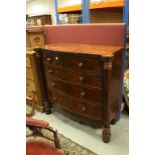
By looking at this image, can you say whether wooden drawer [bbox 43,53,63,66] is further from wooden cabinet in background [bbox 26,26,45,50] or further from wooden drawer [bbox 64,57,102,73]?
wooden cabinet in background [bbox 26,26,45,50]

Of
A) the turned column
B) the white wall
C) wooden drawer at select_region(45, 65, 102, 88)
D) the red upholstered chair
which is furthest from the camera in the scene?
the white wall

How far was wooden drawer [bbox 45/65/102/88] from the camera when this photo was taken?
1634 mm

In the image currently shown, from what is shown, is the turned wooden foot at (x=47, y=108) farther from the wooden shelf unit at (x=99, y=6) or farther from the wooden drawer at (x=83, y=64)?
the wooden shelf unit at (x=99, y=6)

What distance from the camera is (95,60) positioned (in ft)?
5.15

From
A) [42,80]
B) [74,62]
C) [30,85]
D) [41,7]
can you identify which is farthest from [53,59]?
[41,7]

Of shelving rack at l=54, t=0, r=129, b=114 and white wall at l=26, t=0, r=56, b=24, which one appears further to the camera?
white wall at l=26, t=0, r=56, b=24

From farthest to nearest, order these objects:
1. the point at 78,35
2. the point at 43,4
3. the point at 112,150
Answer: the point at 43,4, the point at 78,35, the point at 112,150

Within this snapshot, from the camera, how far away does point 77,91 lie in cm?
184

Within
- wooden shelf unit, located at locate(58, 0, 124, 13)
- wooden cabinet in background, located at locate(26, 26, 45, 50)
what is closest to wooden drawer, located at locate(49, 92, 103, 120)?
wooden cabinet in background, located at locate(26, 26, 45, 50)

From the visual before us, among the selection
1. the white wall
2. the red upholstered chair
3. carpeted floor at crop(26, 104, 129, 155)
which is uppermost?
the white wall
